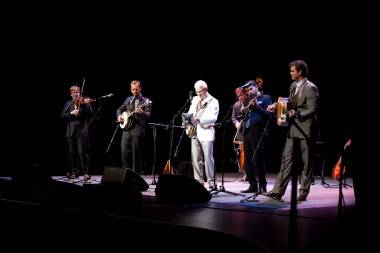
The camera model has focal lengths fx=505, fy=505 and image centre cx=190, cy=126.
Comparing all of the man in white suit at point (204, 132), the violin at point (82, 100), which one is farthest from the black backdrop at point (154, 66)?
the man in white suit at point (204, 132)

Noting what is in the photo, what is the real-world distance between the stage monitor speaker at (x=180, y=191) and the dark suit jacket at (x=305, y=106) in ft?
4.69

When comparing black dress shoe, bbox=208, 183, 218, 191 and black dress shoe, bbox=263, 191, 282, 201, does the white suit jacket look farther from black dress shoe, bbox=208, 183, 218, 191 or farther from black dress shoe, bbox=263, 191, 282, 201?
black dress shoe, bbox=263, 191, 282, 201

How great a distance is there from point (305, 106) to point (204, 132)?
210cm

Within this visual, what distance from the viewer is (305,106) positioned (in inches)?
264

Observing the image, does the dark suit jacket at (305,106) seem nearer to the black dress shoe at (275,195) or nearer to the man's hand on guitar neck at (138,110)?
the black dress shoe at (275,195)

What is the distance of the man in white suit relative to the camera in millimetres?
8320

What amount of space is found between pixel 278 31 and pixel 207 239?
765 centimetres

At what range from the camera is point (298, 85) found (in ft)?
22.3

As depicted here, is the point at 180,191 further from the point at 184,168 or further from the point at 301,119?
the point at 301,119

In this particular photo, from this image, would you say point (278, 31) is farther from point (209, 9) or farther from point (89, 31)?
point (89, 31)

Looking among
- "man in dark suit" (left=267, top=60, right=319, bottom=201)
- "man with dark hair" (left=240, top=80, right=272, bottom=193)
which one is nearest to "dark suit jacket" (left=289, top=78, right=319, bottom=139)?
"man in dark suit" (left=267, top=60, right=319, bottom=201)

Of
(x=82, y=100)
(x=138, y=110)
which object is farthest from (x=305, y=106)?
(x=82, y=100)

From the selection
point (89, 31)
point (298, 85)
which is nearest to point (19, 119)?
point (89, 31)

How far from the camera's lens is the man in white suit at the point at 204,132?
27.3ft
